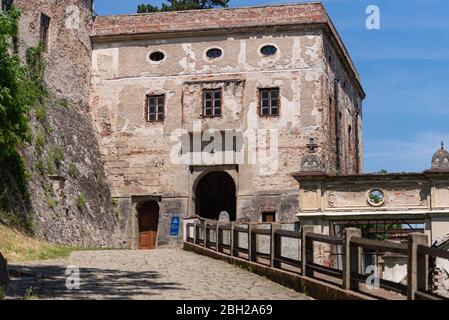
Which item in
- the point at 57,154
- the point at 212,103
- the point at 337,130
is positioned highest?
the point at 212,103

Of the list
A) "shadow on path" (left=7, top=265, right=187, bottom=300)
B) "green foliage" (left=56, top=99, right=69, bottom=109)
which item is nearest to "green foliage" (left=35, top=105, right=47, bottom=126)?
"green foliage" (left=56, top=99, right=69, bottom=109)

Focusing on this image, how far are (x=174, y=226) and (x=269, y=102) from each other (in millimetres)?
6581

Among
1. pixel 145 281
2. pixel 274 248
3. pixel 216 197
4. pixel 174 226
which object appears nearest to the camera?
pixel 145 281

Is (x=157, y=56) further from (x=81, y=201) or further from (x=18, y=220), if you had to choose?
(x=18, y=220)

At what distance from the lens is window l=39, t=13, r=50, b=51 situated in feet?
89.9

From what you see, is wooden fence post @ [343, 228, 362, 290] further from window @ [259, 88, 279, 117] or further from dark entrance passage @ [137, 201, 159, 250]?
dark entrance passage @ [137, 201, 159, 250]

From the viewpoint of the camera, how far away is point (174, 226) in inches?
1131

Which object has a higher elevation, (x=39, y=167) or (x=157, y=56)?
(x=157, y=56)

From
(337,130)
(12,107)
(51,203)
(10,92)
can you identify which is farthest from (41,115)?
(337,130)

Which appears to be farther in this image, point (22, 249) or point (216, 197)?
point (216, 197)

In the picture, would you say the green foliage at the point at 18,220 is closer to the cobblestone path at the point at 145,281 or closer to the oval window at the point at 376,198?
the cobblestone path at the point at 145,281

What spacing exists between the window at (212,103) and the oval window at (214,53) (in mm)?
1547

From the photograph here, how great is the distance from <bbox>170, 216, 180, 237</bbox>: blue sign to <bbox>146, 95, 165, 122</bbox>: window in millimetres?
4419

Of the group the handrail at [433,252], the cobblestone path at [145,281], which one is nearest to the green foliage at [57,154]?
the cobblestone path at [145,281]
